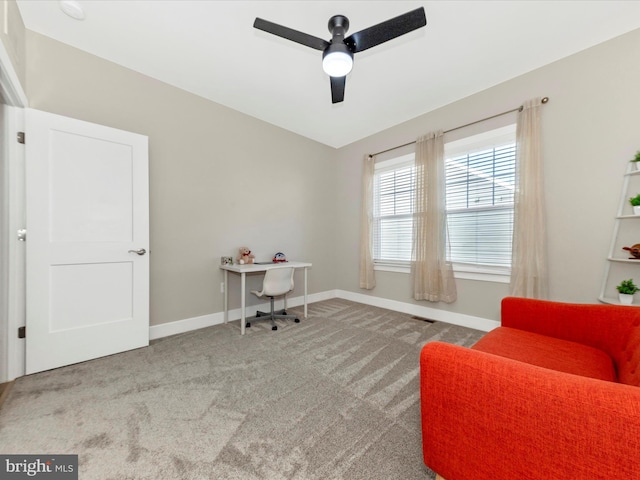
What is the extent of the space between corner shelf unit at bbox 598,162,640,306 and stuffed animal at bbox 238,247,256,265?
3.67 metres

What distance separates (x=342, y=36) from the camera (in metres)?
1.77

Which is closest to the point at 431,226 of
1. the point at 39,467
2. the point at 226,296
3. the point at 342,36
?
the point at 342,36

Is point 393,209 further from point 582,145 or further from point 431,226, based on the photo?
point 582,145

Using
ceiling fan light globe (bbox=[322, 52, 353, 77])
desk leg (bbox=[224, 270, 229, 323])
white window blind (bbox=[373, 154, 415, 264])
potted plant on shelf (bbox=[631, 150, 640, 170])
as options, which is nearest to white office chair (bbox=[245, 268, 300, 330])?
desk leg (bbox=[224, 270, 229, 323])

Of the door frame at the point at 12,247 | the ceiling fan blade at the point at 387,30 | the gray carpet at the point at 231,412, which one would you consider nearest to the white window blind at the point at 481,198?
the gray carpet at the point at 231,412

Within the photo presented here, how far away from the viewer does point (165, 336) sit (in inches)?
108

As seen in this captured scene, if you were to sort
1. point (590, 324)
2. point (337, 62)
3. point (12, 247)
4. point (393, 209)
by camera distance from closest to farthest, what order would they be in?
point (590, 324), point (337, 62), point (12, 247), point (393, 209)

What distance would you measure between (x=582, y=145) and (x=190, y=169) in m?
4.12

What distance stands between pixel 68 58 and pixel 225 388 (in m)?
3.28

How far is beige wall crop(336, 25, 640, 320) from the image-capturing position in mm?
2145

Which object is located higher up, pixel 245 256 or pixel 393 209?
pixel 393 209

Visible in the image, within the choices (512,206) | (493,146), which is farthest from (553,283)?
(493,146)

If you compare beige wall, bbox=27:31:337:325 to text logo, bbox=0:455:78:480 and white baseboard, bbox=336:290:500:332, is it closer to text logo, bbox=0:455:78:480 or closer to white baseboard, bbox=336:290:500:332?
white baseboard, bbox=336:290:500:332

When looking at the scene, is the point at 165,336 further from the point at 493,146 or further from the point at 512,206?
the point at 493,146
